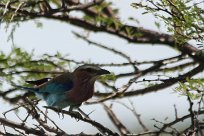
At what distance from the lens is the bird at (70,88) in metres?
5.74

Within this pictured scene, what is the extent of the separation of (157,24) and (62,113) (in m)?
1.33

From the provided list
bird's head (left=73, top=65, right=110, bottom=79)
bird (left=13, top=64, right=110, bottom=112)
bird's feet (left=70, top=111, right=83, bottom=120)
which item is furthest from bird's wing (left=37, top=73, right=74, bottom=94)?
bird's feet (left=70, top=111, right=83, bottom=120)

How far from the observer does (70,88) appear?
5.93 metres

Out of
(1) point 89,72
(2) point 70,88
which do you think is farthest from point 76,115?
(1) point 89,72

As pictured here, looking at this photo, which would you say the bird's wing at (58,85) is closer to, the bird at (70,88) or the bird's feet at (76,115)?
the bird at (70,88)

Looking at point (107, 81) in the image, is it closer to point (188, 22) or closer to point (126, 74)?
point (126, 74)

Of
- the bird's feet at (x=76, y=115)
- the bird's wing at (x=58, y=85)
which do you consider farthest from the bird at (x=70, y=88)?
the bird's feet at (x=76, y=115)

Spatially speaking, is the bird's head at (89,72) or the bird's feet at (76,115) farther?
the bird's head at (89,72)

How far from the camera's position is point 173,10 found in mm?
4891

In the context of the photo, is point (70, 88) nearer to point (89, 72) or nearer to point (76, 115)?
point (89, 72)

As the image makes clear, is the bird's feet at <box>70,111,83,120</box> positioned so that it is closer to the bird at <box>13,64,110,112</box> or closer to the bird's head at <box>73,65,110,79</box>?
the bird at <box>13,64,110,112</box>

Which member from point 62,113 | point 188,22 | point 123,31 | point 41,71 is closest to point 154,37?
point 123,31

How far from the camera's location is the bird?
5738mm

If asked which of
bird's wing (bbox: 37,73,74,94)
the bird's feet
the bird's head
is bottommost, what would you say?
the bird's feet
